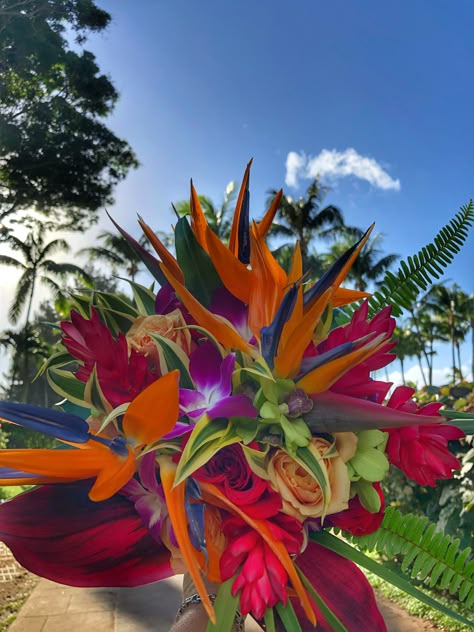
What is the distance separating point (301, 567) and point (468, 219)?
23.8 inches

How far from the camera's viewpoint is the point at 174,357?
0.67m

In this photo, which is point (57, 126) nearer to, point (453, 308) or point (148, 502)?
point (148, 502)

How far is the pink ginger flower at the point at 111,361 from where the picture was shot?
2.27ft

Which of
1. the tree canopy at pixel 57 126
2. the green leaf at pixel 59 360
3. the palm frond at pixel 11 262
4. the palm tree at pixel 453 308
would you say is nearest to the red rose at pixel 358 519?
the green leaf at pixel 59 360

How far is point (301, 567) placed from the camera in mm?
708

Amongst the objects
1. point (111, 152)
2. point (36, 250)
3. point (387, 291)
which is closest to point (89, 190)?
point (111, 152)

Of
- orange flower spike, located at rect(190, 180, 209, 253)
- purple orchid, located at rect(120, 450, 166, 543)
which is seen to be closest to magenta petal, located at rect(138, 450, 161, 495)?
purple orchid, located at rect(120, 450, 166, 543)

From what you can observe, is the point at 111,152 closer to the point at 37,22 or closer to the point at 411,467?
the point at 37,22

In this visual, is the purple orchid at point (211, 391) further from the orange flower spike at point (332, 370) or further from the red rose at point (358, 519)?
the red rose at point (358, 519)

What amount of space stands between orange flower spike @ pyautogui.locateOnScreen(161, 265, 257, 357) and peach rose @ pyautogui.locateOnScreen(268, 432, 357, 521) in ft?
0.47

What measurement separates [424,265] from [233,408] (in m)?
0.45

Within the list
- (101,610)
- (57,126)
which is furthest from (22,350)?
(101,610)

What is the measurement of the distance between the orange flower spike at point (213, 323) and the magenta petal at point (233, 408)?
6 centimetres

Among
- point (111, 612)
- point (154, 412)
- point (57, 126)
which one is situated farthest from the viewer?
point (57, 126)
